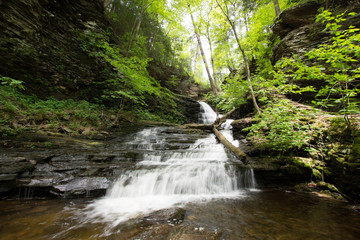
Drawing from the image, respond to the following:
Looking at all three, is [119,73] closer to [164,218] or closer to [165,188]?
[165,188]

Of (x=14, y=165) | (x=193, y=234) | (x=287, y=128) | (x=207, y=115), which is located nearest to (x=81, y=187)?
(x=14, y=165)

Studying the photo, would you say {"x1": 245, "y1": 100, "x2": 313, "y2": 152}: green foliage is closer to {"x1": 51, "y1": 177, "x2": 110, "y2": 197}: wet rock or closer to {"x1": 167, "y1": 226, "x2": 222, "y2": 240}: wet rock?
{"x1": 167, "y1": 226, "x2": 222, "y2": 240}: wet rock

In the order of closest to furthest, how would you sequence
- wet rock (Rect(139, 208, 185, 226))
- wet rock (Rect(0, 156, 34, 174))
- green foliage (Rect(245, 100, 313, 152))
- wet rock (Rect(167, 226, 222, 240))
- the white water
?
wet rock (Rect(167, 226, 222, 240)), wet rock (Rect(139, 208, 185, 226)), the white water, wet rock (Rect(0, 156, 34, 174)), green foliage (Rect(245, 100, 313, 152))

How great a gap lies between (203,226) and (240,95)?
745 cm

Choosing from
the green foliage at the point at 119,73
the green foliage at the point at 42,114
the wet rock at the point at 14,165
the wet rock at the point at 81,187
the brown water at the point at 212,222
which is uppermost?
the green foliage at the point at 119,73

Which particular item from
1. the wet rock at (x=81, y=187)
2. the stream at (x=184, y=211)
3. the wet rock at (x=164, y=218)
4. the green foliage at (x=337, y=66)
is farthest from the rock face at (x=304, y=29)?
the wet rock at (x=81, y=187)

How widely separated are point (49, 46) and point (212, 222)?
1087 centimetres

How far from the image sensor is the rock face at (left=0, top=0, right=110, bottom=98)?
20.1 ft

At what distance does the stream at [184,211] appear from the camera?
6.88ft

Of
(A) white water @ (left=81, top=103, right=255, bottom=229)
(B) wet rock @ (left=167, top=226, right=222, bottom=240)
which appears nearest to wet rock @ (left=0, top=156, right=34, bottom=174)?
(A) white water @ (left=81, top=103, right=255, bottom=229)

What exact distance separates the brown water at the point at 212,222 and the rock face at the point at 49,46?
21.2 feet

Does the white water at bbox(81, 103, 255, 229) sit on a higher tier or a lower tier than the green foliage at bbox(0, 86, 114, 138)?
lower

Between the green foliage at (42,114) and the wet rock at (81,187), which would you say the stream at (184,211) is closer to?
the wet rock at (81,187)

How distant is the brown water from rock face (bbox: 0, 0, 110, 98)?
647 centimetres
